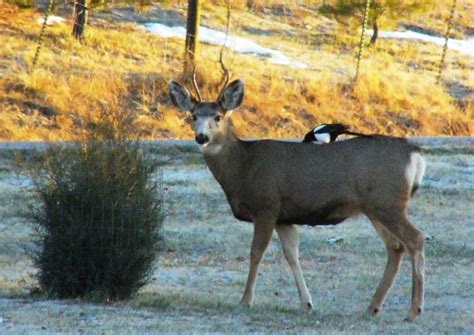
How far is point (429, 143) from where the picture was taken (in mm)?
27344

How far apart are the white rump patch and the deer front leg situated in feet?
4.52

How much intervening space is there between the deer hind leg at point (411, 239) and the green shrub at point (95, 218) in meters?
2.24

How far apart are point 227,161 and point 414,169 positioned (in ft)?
6.03

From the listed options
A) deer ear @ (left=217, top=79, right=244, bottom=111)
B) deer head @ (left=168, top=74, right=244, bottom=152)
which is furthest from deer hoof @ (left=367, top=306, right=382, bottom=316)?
deer ear @ (left=217, top=79, right=244, bottom=111)

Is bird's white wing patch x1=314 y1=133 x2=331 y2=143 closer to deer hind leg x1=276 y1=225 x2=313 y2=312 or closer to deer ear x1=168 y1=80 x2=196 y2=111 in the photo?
deer hind leg x1=276 y1=225 x2=313 y2=312

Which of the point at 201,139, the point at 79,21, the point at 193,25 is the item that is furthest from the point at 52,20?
the point at 201,139

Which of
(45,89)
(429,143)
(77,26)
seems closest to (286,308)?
(429,143)

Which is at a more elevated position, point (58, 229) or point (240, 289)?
point (58, 229)

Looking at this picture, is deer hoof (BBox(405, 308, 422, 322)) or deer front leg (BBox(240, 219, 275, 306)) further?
deer front leg (BBox(240, 219, 275, 306))

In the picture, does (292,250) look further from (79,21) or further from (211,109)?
(79,21)

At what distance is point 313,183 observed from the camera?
11695mm

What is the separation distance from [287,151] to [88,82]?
21.2 meters

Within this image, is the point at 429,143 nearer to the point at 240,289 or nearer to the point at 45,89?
the point at 45,89

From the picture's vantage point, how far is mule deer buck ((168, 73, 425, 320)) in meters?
11.5
